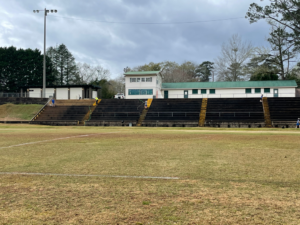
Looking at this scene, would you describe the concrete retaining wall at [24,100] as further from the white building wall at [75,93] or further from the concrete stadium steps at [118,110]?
the concrete stadium steps at [118,110]

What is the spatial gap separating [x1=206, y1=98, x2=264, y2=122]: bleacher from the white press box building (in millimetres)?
10199

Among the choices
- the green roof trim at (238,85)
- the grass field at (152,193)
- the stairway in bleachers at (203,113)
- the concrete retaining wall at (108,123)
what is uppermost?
the green roof trim at (238,85)

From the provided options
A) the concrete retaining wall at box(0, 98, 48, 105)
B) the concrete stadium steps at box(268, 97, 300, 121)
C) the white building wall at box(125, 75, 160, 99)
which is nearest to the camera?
the concrete stadium steps at box(268, 97, 300, 121)

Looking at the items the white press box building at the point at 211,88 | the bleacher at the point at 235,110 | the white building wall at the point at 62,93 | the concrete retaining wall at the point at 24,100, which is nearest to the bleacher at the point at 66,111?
the concrete retaining wall at the point at 24,100

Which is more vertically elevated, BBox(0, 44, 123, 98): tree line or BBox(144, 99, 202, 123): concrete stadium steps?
BBox(0, 44, 123, 98): tree line

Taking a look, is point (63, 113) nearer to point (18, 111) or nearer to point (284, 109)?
point (18, 111)

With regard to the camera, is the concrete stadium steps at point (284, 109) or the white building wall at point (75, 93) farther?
the white building wall at point (75, 93)

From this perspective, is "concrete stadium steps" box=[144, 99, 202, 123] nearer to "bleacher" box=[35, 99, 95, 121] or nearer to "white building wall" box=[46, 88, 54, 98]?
"bleacher" box=[35, 99, 95, 121]

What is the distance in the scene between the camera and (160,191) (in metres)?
4.88

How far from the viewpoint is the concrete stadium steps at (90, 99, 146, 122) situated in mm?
37438

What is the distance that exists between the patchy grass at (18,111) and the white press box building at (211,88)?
17.1 metres

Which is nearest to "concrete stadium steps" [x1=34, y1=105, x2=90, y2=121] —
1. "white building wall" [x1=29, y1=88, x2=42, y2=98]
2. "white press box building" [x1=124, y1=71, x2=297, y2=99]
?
"white building wall" [x1=29, y1=88, x2=42, y2=98]

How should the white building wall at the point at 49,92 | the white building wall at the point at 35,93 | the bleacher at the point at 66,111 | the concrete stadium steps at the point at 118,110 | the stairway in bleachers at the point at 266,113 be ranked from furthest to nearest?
the white building wall at the point at 35,93
the white building wall at the point at 49,92
the bleacher at the point at 66,111
the concrete stadium steps at the point at 118,110
the stairway in bleachers at the point at 266,113

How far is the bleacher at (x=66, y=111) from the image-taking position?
1553 inches
